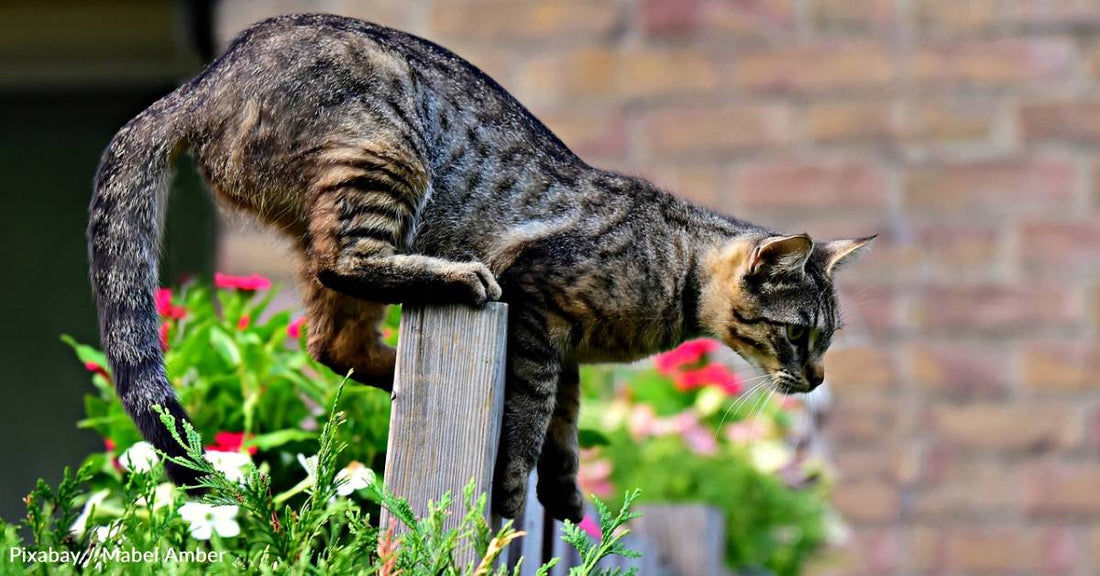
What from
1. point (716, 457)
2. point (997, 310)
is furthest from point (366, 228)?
point (997, 310)

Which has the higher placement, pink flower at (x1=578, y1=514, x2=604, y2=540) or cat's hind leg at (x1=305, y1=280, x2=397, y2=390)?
cat's hind leg at (x1=305, y1=280, x2=397, y2=390)

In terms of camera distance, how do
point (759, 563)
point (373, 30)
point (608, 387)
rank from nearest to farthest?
point (373, 30) < point (759, 563) < point (608, 387)

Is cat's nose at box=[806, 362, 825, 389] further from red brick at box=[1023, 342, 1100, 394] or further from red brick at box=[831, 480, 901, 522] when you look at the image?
red brick at box=[1023, 342, 1100, 394]

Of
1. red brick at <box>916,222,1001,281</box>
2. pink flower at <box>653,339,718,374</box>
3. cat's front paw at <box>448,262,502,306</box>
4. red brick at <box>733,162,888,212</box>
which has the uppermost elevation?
red brick at <box>733,162,888,212</box>

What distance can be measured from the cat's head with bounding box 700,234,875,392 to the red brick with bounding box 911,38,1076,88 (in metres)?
2.72

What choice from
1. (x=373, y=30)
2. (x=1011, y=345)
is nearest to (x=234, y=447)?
(x=373, y=30)

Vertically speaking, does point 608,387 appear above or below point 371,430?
above

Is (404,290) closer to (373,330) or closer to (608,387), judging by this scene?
(373,330)

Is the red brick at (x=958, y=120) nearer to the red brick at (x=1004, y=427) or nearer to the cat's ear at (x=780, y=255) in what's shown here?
the red brick at (x=1004, y=427)

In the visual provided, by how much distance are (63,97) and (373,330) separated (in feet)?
11.6

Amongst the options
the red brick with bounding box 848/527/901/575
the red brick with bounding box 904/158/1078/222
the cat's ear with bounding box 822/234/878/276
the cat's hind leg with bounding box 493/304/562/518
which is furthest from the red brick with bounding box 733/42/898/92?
the cat's hind leg with bounding box 493/304/562/518

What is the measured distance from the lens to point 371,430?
9.42ft

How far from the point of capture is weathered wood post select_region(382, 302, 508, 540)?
2.17 metres

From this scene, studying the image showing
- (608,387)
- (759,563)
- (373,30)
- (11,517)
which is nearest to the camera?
(373,30)
